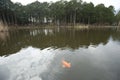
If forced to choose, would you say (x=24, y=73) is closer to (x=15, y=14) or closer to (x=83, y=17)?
(x=15, y=14)

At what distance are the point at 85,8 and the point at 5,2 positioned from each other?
30.7m

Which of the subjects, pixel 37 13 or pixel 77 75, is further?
pixel 37 13

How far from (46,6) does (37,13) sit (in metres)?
5.59

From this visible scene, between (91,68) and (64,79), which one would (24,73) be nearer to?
(64,79)

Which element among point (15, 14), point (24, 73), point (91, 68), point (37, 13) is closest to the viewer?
point (24, 73)

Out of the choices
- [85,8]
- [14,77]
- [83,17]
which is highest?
[85,8]

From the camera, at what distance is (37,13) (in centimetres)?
5222

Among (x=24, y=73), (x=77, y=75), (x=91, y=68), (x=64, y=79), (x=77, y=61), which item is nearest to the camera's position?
(x=64, y=79)

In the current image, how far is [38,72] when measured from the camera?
5.52m

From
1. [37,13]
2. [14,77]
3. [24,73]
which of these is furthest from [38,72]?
[37,13]

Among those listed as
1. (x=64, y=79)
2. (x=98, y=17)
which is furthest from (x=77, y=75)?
(x=98, y=17)

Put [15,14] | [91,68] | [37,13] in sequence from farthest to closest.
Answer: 1. [37,13]
2. [15,14]
3. [91,68]

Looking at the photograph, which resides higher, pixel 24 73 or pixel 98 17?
pixel 98 17

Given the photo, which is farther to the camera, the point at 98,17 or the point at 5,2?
the point at 98,17
